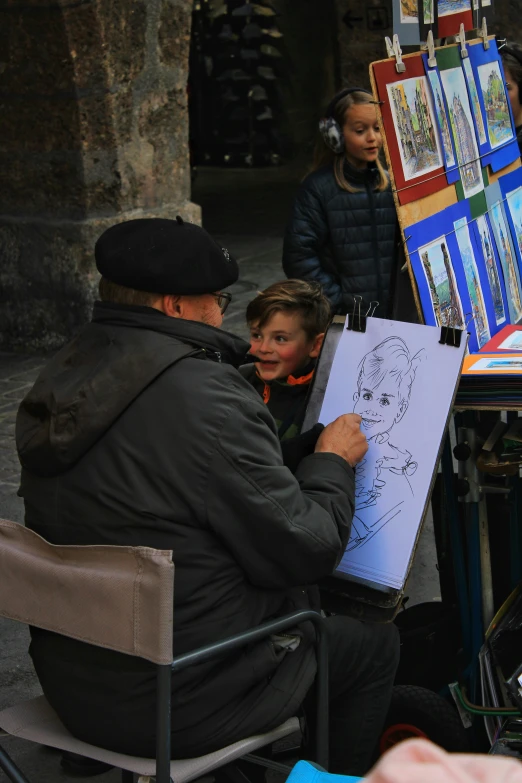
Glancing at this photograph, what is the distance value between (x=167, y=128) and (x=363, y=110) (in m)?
2.75

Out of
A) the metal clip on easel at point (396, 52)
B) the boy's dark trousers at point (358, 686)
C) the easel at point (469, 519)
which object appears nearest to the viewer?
the boy's dark trousers at point (358, 686)

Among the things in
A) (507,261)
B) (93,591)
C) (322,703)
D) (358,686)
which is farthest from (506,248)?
(93,591)

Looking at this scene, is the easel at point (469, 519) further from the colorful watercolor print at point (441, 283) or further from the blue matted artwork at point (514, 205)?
the blue matted artwork at point (514, 205)

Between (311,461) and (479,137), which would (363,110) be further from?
(311,461)

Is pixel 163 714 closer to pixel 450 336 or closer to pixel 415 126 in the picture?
pixel 450 336

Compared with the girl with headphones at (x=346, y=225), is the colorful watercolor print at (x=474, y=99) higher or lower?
higher

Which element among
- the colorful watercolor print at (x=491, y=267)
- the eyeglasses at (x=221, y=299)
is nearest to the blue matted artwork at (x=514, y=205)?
the colorful watercolor print at (x=491, y=267)

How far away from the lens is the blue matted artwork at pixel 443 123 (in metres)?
3.02

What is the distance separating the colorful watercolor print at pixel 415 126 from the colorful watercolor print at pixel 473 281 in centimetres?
20

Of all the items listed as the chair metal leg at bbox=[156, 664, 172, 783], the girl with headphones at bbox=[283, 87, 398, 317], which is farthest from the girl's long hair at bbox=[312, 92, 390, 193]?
the chair metal leg at bbox=[156, 664, 172, 783]

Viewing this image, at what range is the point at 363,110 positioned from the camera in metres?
4.04

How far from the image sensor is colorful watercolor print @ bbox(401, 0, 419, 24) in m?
3.03

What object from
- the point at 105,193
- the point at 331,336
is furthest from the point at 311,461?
the point at 105,193

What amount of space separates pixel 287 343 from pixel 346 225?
158cm
